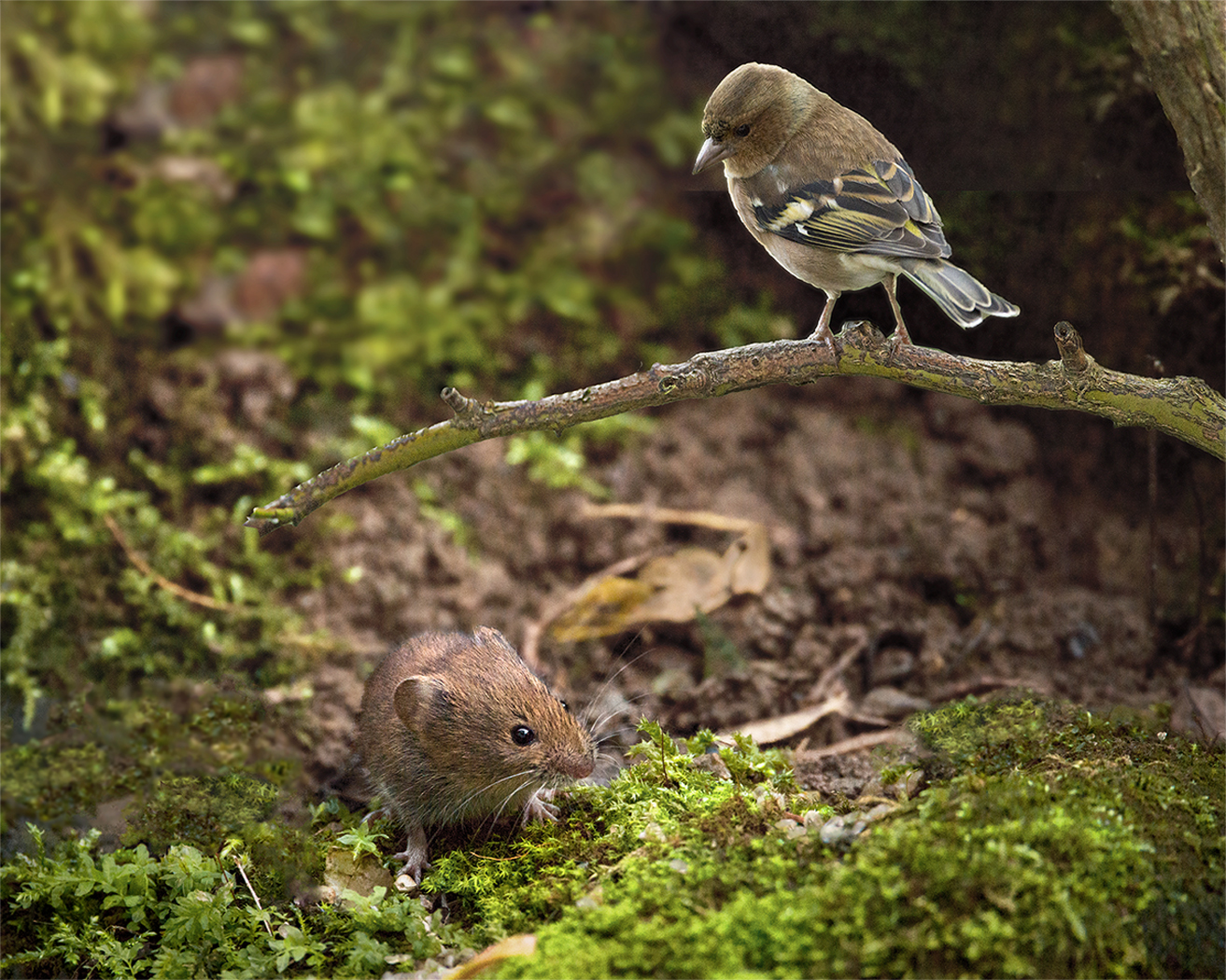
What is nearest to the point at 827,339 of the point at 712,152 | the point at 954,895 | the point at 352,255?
the point at 712,152

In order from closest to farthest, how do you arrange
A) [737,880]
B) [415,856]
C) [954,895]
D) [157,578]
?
[954,895]
[737,880]
[415,856]
[157,578]

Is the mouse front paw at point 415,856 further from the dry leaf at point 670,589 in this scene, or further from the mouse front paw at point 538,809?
the dry leaf at point 670,589

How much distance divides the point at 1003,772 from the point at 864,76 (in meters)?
2.41

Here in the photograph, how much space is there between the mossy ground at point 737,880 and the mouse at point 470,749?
12cm

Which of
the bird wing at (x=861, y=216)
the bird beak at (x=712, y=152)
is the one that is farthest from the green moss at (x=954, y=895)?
the bird beak at (x=712, y=152)

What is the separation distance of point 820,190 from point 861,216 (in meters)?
0.14

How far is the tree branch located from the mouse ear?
82 centimetres

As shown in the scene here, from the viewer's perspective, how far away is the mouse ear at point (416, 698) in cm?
345


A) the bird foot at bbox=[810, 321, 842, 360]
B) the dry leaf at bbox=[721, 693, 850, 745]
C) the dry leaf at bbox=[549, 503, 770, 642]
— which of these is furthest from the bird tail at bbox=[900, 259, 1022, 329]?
the dry leaf at bbox=[549, 503, 770, 642]

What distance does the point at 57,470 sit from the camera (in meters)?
5.02

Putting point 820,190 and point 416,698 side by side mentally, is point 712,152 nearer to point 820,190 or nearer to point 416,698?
point 820,190

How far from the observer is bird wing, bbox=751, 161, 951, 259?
9.55 feet

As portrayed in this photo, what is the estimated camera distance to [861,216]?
2.95 m

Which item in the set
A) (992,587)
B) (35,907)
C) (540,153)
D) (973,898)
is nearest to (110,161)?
(540,153)
